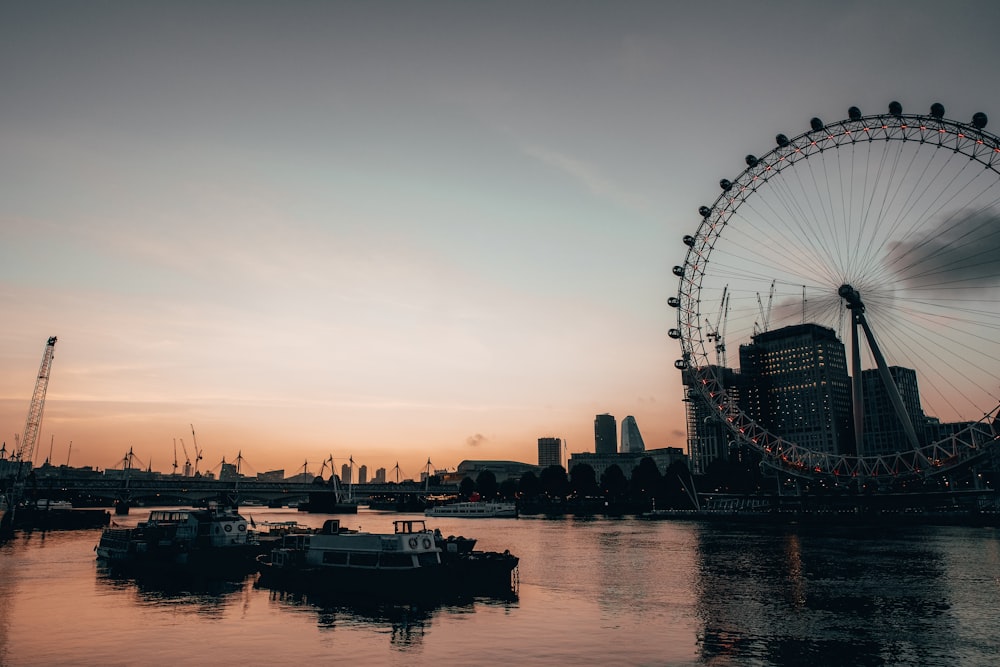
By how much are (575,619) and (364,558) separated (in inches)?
904

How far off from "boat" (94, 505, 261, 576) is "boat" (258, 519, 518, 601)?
12.0 meters

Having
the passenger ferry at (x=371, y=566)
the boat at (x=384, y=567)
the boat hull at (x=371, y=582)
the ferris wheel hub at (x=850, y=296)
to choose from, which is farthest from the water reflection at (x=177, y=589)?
the ferris wheel hub at (x=850, y=296)

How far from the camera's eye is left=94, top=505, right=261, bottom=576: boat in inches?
3406

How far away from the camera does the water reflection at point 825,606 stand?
45125 mm

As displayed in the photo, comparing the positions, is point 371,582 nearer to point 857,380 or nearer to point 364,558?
point 364,558

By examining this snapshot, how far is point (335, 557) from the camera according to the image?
233 ft

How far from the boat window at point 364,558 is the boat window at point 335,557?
3.94 ft

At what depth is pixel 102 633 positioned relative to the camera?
52.3 meters

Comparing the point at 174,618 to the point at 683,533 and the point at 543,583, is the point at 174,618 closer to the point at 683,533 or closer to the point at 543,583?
the point at 543,583

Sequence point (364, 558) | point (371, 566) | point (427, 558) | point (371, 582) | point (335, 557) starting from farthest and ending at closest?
point (335, 557) < point (427, 558) < point (364, 558) < point (371, 566) < point (371, 582)

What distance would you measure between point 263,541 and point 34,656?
5073cm

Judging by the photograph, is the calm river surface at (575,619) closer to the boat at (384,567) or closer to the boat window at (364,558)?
the boat at (384,567)

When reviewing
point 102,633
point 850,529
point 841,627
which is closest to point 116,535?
point 102,633

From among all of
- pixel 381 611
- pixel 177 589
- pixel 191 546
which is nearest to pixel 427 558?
pixel 381 611
